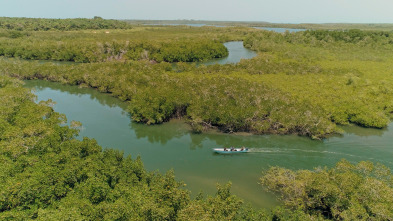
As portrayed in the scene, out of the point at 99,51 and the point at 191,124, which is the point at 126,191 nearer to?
the point at 191,124

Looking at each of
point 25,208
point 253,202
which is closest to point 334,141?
point 253,202

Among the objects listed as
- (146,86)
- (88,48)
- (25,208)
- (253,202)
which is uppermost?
(88,48)

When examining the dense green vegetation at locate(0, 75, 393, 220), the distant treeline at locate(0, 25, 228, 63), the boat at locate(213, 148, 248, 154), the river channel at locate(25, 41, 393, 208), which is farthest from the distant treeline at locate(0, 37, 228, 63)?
the dense green vegetation at locate(0, 75, 393, 220)

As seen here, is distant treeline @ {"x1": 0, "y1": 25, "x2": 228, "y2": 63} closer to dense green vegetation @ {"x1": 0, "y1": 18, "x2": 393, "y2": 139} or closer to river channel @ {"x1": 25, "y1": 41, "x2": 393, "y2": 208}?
dense green vegetation @ {"x1": 0, "y1": 18, "x2": 393, "y2": 139}

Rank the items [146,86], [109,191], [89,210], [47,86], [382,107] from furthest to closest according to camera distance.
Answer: [47,86]
[146,86]
[382,107]
[109,191]
[89,210]

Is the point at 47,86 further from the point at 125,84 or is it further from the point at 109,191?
the point at 109,191

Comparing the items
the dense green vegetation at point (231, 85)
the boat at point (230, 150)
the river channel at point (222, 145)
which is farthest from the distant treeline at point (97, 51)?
the boat at point (230, 150)

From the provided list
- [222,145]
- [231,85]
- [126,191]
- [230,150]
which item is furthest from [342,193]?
[231,85]
